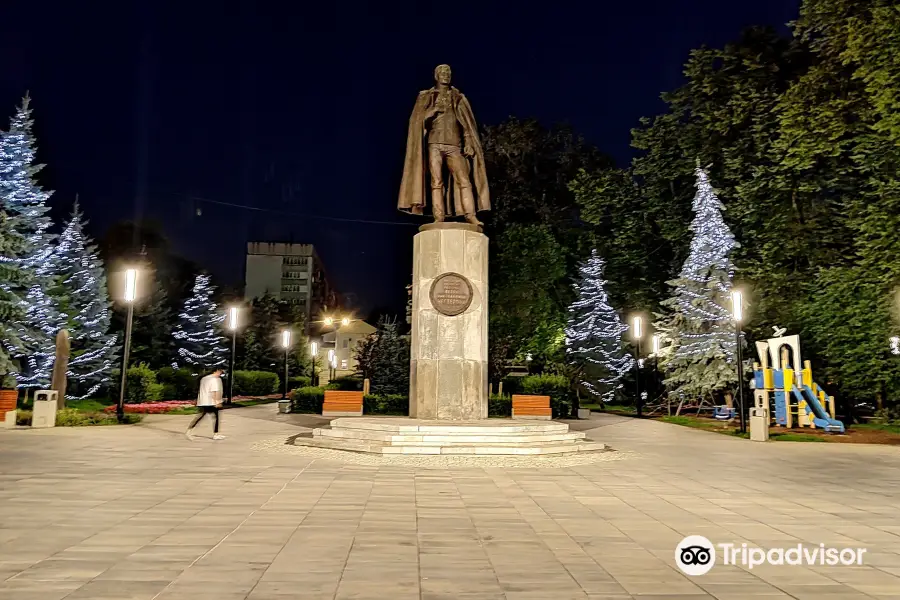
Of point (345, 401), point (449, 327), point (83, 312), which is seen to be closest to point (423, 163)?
point (449, 327)

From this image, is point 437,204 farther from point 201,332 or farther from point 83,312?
point 201,332

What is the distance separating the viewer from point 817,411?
18.1 meters

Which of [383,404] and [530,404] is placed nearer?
[530,404]

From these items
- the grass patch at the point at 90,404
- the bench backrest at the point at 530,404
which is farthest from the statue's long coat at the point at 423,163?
the grass patch at the point at 90,404

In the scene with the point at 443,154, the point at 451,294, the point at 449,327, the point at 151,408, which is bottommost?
the point at 151,408

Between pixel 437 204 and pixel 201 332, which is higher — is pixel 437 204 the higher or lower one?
the higher one

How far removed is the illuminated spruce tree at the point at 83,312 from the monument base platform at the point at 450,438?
64.0 feet

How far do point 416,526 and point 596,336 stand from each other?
28588 millimetres

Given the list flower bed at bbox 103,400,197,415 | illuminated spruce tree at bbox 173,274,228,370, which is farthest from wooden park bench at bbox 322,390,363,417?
illuminated spruce tree at bbox 173,274,228,370

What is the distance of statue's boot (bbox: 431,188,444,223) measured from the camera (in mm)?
13992

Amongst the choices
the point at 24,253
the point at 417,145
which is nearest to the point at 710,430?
the point at 417,145

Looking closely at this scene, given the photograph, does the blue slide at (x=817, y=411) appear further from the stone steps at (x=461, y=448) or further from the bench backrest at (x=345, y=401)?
the bench backrest at (x=345, y=401)

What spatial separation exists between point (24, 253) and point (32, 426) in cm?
1280

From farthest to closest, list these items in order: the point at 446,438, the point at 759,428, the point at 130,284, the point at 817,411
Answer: the point at 817,411, the point at 130,284, the point at 759,428, the point at 446,438
